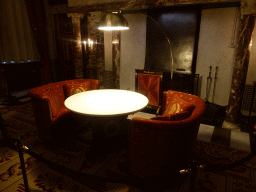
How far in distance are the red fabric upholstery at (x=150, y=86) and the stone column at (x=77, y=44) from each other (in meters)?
2.24

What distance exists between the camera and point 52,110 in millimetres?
2615

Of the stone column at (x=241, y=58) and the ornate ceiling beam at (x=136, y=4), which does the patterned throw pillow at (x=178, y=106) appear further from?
the ornate ceiling beam at (x=136, y=4)

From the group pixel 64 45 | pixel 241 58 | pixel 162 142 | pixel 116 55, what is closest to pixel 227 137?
pixel 241 58

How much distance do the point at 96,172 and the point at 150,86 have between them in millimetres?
2631

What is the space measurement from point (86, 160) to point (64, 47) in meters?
4.70

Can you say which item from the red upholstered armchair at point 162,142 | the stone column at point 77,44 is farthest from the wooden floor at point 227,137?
the stone column at point 77,44

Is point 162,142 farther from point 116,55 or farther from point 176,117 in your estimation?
point 116,55

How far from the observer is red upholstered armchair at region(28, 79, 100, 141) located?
2443 millimetres

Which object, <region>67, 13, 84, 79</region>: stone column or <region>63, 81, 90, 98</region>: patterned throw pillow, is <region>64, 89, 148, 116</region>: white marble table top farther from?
<region>67, 13, 84, 79</region>: stone column

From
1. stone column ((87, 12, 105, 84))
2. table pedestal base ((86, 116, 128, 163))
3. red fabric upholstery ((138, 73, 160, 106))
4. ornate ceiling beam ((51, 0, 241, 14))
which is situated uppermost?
ornate ceiling beam ((51, 0, 241, 14))

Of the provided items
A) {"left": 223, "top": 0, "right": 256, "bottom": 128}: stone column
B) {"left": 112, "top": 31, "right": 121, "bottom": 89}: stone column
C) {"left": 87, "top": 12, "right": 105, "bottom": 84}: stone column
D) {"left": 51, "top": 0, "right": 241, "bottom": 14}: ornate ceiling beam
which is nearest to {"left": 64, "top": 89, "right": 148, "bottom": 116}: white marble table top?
{"left": 223, "top": 0, "right": 256, "bottom": 128}: stone column

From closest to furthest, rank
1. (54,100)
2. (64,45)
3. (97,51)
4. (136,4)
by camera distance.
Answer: (54,100) < (136,4) < (97,51) < (64,45)

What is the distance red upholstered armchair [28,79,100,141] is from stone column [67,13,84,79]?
2795 mm

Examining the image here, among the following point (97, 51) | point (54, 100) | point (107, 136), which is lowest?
point (107, 136)
